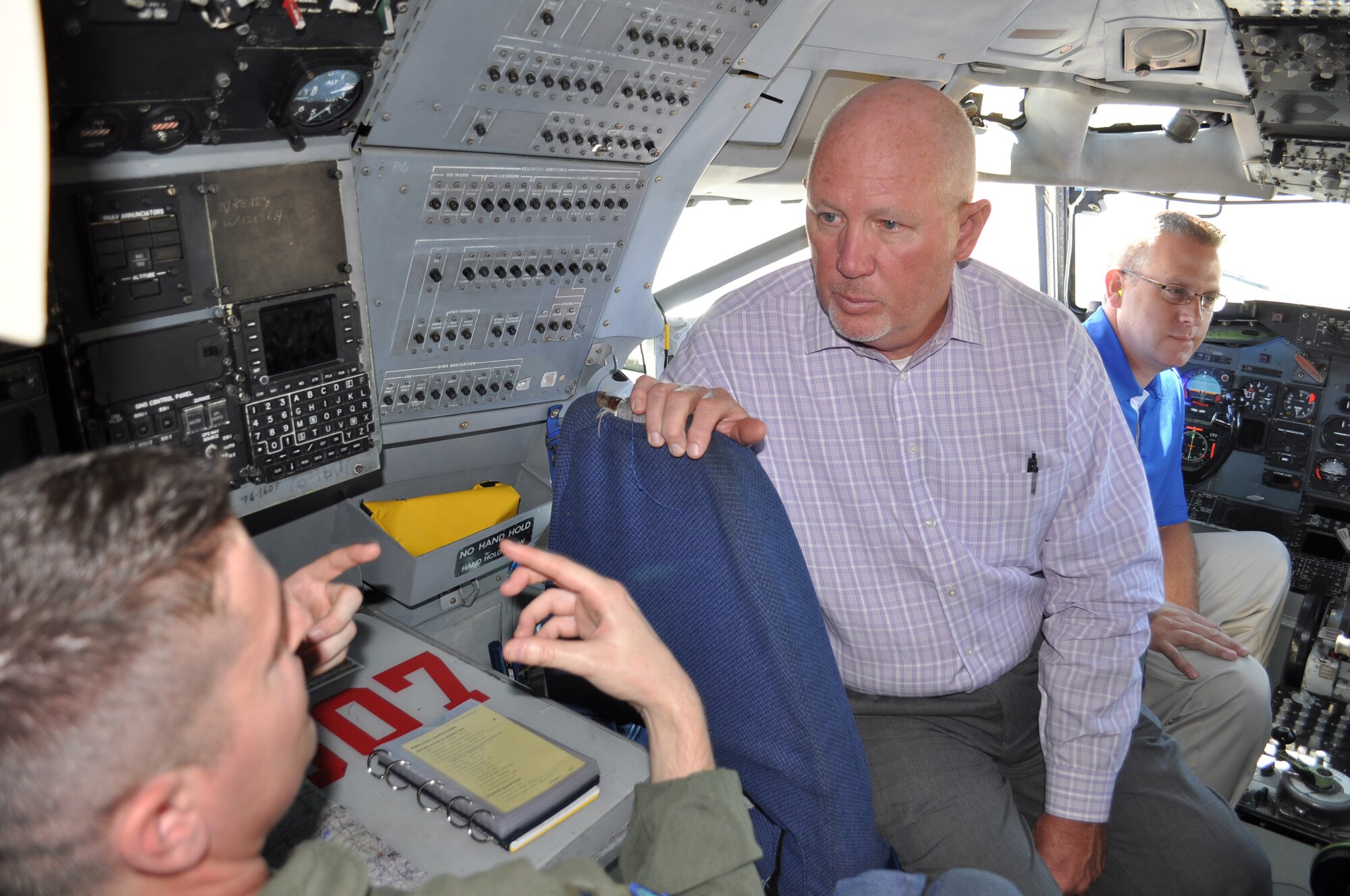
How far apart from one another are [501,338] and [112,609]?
1.91 meters

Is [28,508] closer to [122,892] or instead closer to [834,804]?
[122,892]

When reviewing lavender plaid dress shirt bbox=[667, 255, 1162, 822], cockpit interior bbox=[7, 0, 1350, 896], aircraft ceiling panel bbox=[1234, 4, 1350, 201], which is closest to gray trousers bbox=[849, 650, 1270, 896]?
lavender plaid dress shirt bbox=[667, 255, 1162, 822]

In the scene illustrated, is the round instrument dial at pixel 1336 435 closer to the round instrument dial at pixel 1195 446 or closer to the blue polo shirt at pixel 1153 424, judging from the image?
the round instrument dial at pixel 1195 446

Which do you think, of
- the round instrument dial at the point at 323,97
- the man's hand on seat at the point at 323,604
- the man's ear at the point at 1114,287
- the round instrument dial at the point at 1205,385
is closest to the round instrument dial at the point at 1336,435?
the round instrument dial at the point at 1205,385

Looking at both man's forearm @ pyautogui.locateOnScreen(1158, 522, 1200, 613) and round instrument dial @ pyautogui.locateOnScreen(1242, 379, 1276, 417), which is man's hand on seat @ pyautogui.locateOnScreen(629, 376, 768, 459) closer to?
man's forearm @ pyautogui.locateOnScreen(1158, 522, 1200, 613)

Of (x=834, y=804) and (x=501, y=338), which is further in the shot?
(x=501, y=338)

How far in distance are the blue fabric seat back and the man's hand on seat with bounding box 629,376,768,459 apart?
20 mm

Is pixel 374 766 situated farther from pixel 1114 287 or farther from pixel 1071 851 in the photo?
pixel 1114 287

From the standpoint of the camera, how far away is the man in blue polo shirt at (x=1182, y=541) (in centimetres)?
245

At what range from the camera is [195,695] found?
0.74 metres

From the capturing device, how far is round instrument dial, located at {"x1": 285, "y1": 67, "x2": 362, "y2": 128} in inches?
69.8

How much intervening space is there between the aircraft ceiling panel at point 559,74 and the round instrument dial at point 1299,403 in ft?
8.98

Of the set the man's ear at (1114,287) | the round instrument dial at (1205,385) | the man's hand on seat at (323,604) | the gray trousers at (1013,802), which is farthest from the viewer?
the round instrument dial at (1205,385)

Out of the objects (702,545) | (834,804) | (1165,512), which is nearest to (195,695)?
(702,545)
